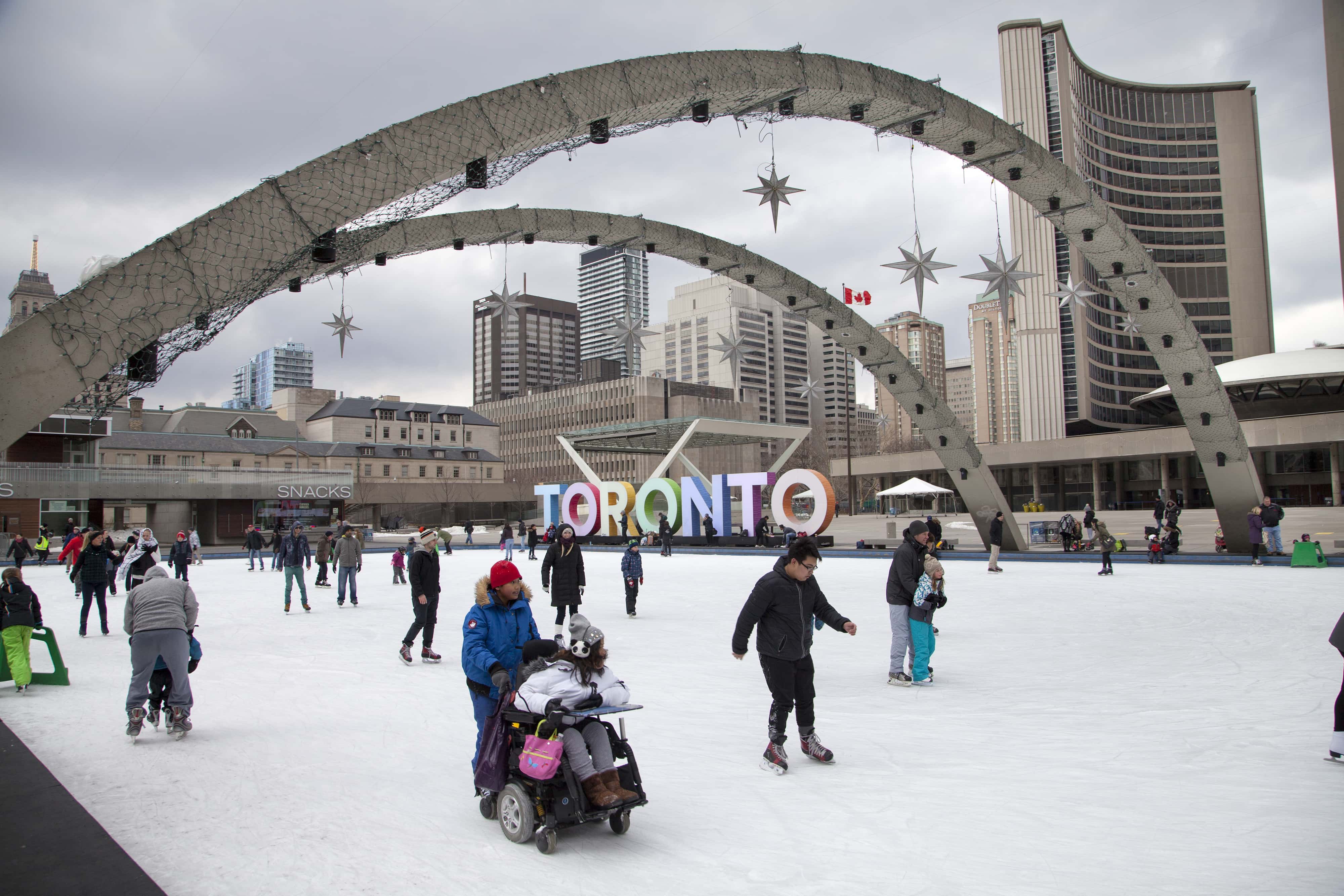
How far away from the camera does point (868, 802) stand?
15.8 feet

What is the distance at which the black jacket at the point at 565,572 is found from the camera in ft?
37.7

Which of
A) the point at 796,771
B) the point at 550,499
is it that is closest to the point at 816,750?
the point at 796,771

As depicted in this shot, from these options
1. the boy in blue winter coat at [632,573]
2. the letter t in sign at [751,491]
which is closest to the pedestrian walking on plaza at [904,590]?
the boy in blue winter coat at [632,573]

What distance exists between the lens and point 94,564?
11695 millimetres

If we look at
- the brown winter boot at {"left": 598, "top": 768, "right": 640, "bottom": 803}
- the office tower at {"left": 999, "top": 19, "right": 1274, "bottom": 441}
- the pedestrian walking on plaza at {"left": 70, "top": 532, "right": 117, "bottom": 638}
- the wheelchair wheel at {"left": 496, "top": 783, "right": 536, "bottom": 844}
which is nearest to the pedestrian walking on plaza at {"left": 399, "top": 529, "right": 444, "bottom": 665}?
the pedestrian walking on plaza at {"left": 70, "top": 532, "right": 117, "bottom": 638}

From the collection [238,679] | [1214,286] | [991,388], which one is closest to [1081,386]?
[1214,286]

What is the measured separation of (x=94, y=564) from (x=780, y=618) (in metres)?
10.5

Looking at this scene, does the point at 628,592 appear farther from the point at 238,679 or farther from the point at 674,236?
the point at 674,236

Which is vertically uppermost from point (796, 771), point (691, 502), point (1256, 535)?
point (691, 502)

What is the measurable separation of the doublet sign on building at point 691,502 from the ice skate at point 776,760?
2293 cm

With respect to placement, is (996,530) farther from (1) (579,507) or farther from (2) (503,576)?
(2) (503,576)

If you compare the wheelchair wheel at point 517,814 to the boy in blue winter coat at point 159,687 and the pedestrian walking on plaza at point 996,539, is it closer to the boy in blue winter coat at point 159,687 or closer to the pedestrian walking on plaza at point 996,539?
the boy in blue winter coat at point 159,687

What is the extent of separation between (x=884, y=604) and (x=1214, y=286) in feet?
335

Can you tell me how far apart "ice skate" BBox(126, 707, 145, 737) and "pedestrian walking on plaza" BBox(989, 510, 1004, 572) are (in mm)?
18092
